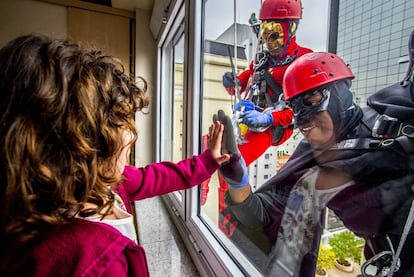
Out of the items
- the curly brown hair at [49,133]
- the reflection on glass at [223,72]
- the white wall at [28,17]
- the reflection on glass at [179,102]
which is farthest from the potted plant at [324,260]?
the white wall at [28,17]

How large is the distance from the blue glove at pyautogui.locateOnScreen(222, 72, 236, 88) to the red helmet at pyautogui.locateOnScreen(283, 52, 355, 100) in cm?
32

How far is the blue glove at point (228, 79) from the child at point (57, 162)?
464 mm

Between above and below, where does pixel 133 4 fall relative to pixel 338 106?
above

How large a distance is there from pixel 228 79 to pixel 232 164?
0.30 metres

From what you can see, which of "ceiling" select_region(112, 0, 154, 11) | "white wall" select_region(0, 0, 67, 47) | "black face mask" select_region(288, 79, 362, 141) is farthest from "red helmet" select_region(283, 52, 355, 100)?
"white wall" select_region(0, 0, 67, 47)

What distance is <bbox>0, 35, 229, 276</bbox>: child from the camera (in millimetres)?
301

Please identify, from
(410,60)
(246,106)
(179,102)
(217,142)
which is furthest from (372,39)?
(179,102)

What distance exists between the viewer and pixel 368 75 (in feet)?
1.05

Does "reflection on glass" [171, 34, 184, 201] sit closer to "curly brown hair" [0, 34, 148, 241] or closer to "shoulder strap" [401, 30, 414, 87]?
"curly brown hair" [0, 34, 148, 241]

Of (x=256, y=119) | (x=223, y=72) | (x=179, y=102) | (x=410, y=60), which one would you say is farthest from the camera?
(x=179, y=102)

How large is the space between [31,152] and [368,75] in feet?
1.58

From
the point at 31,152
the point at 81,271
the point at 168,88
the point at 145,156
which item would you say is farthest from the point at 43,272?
the point at 145,156

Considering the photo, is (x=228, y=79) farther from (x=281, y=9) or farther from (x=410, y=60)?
(x=410, y=60)

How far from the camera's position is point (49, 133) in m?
0.32
